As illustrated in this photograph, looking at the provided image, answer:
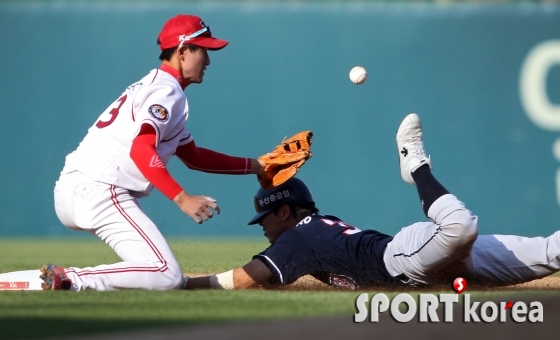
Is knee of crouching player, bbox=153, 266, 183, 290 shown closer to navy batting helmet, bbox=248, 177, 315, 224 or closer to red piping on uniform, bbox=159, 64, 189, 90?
navy batting helmet, bbox=248, 177, 315, 224

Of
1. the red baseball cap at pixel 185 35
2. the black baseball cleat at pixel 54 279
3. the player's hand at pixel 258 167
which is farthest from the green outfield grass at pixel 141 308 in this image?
the red baseball cap at pixel 185 35

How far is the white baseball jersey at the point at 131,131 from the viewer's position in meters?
3.68

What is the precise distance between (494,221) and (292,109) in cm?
253

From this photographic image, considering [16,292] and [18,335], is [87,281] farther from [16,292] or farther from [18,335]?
[18,335]

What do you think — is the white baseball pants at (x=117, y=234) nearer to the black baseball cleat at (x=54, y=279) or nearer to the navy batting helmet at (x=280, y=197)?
the black baseball cleat at (x=54, y=279)

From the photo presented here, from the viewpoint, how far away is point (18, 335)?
2.28m

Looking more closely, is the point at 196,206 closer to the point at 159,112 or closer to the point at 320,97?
the point at 159,112

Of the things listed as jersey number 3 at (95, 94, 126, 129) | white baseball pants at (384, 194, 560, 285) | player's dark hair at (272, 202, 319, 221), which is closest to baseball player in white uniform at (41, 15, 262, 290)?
jersey number 3 at (95, 94, 126, 129)

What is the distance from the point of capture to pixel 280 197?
4074 mm

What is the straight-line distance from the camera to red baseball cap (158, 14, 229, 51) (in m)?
3.97

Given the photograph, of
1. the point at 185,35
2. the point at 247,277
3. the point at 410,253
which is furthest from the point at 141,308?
the point at 185,35

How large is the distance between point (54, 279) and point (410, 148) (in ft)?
5.77

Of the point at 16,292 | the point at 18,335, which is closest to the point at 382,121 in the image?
the point at 16,292

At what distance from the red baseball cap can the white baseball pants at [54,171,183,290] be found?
0.78 metres
